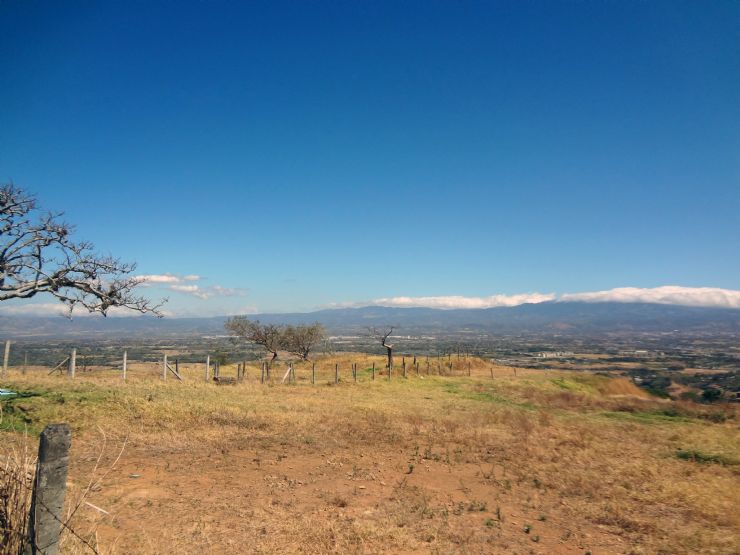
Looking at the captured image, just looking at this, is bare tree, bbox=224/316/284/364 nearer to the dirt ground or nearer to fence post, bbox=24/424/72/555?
the dirt ground

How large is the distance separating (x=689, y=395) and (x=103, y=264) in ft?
154

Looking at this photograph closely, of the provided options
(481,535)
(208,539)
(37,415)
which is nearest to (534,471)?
(481,535)

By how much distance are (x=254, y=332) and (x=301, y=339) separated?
5907 millimetres

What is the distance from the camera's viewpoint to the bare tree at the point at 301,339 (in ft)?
177

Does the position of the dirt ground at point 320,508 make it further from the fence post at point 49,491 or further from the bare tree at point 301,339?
the bare tree at point 301,339

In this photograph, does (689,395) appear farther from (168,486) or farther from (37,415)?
(37,415)

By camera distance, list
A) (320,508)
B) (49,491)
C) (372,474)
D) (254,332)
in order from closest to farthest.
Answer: (49,491), (320,508), (372,474), (254,332)

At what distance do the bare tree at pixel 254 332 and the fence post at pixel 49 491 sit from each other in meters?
47.2

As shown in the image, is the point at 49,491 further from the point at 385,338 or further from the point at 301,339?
the point at 301,339

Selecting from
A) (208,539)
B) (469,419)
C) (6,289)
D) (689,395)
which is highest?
(6,289)

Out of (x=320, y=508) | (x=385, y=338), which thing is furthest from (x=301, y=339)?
(x=320, y=508)

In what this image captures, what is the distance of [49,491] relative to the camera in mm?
4418

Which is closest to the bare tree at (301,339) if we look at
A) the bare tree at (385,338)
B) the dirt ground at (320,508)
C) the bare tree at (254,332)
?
the bare tree at (254,332)

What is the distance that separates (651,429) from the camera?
69.5 ft
